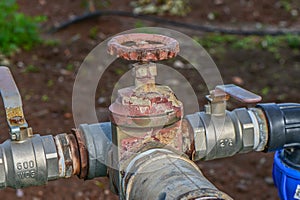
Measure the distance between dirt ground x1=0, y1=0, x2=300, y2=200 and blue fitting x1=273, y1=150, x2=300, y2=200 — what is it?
1.39 meters

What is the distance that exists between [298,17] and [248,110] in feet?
15.5

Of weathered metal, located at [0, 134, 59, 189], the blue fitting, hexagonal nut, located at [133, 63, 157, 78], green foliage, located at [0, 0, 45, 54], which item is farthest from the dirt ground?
hexagonal nut, located at [133, 63, 157, 78]

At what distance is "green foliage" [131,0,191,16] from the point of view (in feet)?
19.2

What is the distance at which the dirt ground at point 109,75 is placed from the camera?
113 inches

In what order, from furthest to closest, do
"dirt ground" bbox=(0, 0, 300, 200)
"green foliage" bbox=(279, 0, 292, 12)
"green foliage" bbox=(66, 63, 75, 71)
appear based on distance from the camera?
"green foliage" bbox=(279, 0, 292, 12), "green foliage" bbox=(66, 63, 75, 71), "dirt ground" bbox=(0, 0, 300, 200)

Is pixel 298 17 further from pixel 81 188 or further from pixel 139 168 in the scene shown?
pixel 139 168

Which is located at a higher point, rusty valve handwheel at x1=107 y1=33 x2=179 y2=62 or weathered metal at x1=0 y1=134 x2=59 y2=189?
rusty valve handwheel at x1=107 y1=33 x2=179 y2=62

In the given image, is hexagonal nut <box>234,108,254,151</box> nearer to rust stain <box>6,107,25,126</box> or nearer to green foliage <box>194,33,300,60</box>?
rust stain <box>6,107,25,126</box>

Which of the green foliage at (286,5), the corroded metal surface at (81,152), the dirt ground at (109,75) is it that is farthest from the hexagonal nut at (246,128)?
the green foliage at (286,5)

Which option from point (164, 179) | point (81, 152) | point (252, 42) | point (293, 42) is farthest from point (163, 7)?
point (164, 179)

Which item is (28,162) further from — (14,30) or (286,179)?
(14,30)

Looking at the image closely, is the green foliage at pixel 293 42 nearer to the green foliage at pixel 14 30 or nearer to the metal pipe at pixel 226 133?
the green foliage at pixel 14 30

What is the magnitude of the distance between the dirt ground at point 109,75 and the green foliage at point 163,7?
0.36 ft

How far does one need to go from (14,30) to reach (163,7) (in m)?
1.94
